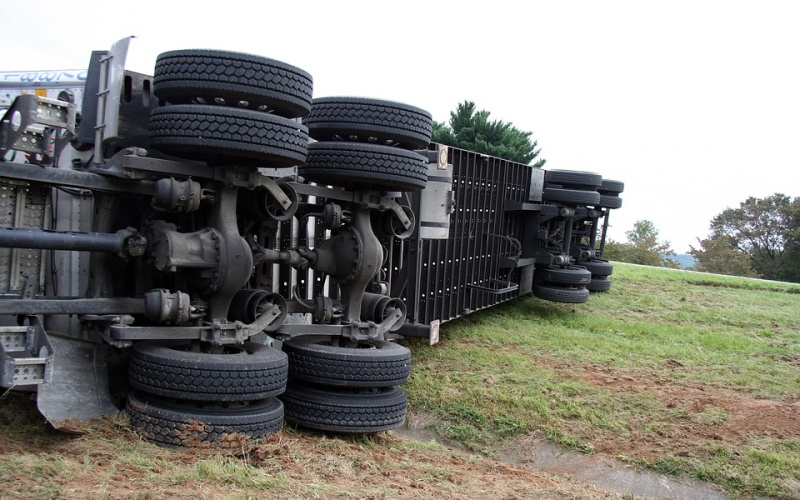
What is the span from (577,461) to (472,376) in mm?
1929

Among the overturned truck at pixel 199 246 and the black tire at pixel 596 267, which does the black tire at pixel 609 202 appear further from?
the overturned truck at pixel 199 246

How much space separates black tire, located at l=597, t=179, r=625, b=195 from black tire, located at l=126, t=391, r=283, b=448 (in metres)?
10.8

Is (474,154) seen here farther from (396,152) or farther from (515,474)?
(515,474)

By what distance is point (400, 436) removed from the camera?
6.10 m

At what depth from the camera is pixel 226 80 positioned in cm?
466

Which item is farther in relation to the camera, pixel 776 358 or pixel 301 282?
pixel 776 358

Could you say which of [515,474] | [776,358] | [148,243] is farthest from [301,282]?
[776,358]

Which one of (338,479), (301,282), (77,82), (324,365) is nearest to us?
(338,479)

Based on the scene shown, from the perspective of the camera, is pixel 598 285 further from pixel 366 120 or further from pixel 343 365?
pixel 343 365

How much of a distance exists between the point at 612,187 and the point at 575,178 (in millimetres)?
2087

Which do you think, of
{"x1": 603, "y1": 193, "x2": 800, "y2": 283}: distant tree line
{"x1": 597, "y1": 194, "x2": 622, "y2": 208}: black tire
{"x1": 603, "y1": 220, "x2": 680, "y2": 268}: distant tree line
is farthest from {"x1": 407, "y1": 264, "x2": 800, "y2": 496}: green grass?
{"x1": 603, "y1": 193, "x2": 800, "y2": 283}: distant tree line

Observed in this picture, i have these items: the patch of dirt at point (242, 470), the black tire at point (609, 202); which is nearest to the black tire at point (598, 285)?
the black tire at point (609, 202)

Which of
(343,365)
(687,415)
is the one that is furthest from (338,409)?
(687,415)

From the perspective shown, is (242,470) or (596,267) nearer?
(242,470)
